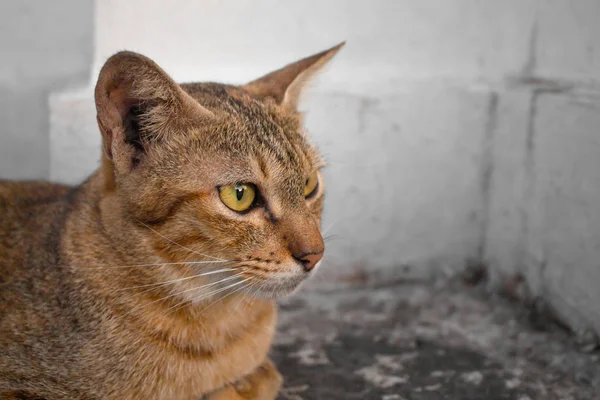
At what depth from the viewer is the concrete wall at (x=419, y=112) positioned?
317 cm

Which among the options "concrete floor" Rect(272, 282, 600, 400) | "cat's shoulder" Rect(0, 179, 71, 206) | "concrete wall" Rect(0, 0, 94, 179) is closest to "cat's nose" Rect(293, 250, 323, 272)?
"concrete floor" Rect(272, 282, 600, 400)

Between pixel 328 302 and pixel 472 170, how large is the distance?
1020 millimetres

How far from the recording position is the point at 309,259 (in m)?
1.96

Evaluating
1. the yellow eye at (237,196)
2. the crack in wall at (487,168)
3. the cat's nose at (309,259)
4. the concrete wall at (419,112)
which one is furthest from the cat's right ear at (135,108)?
the crack in wall at (487,168)

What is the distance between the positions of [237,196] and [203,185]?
4.0 inches

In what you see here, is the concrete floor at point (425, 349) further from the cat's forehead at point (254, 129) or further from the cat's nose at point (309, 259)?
the cat's forehead at point (254, 129)

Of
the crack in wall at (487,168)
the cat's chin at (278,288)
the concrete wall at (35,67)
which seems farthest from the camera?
the crack in wall at (487,168)

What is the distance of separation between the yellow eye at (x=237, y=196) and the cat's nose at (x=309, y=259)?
0.21 meters

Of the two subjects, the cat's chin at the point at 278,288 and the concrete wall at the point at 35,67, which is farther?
the concrete wall at the point at 35,67

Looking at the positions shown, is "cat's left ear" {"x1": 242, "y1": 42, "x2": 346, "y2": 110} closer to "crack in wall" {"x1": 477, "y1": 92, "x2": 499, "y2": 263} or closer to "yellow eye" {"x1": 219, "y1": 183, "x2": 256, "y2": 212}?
"yellow eye" {"x1": 219, "y1": 183, "x2": 256, "y2": 212}

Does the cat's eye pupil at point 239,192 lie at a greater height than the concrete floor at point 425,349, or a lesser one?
greater

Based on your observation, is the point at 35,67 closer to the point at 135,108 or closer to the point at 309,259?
the point at 135,108

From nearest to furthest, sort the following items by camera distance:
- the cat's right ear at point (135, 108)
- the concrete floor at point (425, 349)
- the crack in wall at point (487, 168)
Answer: the cat's right ear at point (135, 108), the concrete floor at point (425, 349), the crack in wall at point (487, 168)

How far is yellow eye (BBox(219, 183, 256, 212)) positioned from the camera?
1.96 meters
